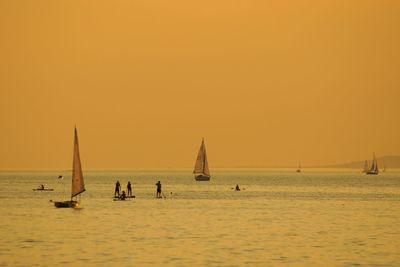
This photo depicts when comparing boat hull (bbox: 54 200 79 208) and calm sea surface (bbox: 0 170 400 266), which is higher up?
boat hull (bbox: 54 200 79 208)

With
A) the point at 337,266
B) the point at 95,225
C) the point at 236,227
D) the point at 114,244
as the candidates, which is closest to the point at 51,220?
the point at 95,225

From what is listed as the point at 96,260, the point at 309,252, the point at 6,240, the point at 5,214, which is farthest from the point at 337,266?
the point at 5,214

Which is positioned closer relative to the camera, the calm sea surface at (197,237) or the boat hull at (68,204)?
the calm sea surface at (197,237)

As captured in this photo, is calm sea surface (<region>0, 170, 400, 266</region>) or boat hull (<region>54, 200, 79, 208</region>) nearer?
calm sea surface (<region>0, 170, 400, 266</region>)

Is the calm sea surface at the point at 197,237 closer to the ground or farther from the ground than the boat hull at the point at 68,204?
closer to the ground

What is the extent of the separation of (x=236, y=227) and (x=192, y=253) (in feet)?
73.2

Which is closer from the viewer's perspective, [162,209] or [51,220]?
[51,220]

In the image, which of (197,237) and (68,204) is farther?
(68,204)

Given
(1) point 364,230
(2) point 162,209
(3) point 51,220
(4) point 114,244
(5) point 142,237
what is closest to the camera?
(4) point 114,244

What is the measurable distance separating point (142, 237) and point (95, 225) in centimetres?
1309

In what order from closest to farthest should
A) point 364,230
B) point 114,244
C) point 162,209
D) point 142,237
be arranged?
1. point 114,244
2. point 142,237
3. point 364,230
4. point 162,209

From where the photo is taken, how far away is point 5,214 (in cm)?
9800

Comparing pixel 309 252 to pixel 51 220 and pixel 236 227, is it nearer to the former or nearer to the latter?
pixel 236 227

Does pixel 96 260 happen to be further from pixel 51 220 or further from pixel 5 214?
pixel 5 214
